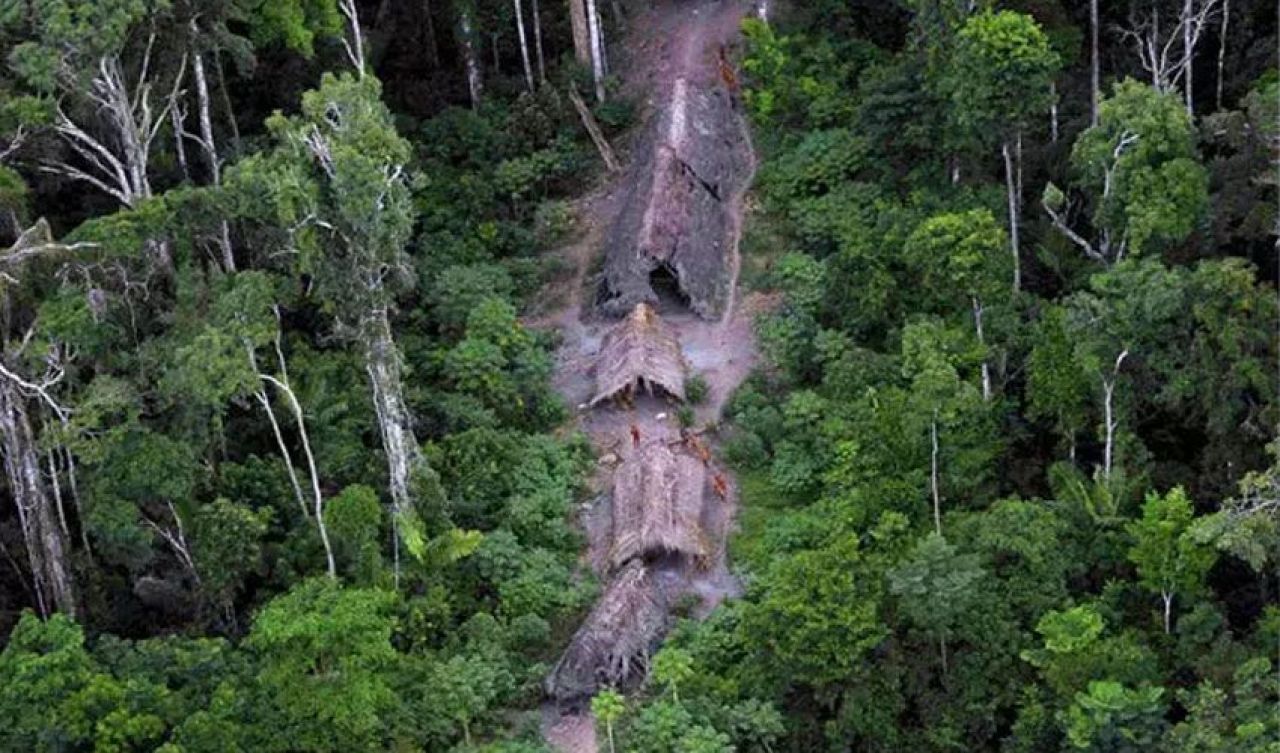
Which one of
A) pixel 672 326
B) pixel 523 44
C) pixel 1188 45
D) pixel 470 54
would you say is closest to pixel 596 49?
pixel 523 44

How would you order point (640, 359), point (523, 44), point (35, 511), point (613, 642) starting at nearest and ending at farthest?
point (35, 511)
point (613, 642)
point (640, 359)
point (523, 44)

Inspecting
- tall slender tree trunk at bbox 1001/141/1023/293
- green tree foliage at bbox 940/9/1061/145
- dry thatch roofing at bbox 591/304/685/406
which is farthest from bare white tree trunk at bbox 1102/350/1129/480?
dry thatch roofing at bbox 591/304/685/406

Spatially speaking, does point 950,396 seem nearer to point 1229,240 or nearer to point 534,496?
point 1229,240

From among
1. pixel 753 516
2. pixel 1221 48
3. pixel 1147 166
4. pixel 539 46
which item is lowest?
pixel 753 516

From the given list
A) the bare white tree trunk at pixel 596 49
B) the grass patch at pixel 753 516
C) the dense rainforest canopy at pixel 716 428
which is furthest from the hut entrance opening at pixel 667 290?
the bare white tree trunk at pixel 596 49

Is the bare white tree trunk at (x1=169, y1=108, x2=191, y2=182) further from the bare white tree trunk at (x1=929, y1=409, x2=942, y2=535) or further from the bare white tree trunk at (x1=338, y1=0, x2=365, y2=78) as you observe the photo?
the bare white tree trunk at (x1=929, y1=409, x2=942, y2=535)

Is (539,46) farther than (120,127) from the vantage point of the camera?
Yes

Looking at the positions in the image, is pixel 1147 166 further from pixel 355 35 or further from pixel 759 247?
pixel 355 35
